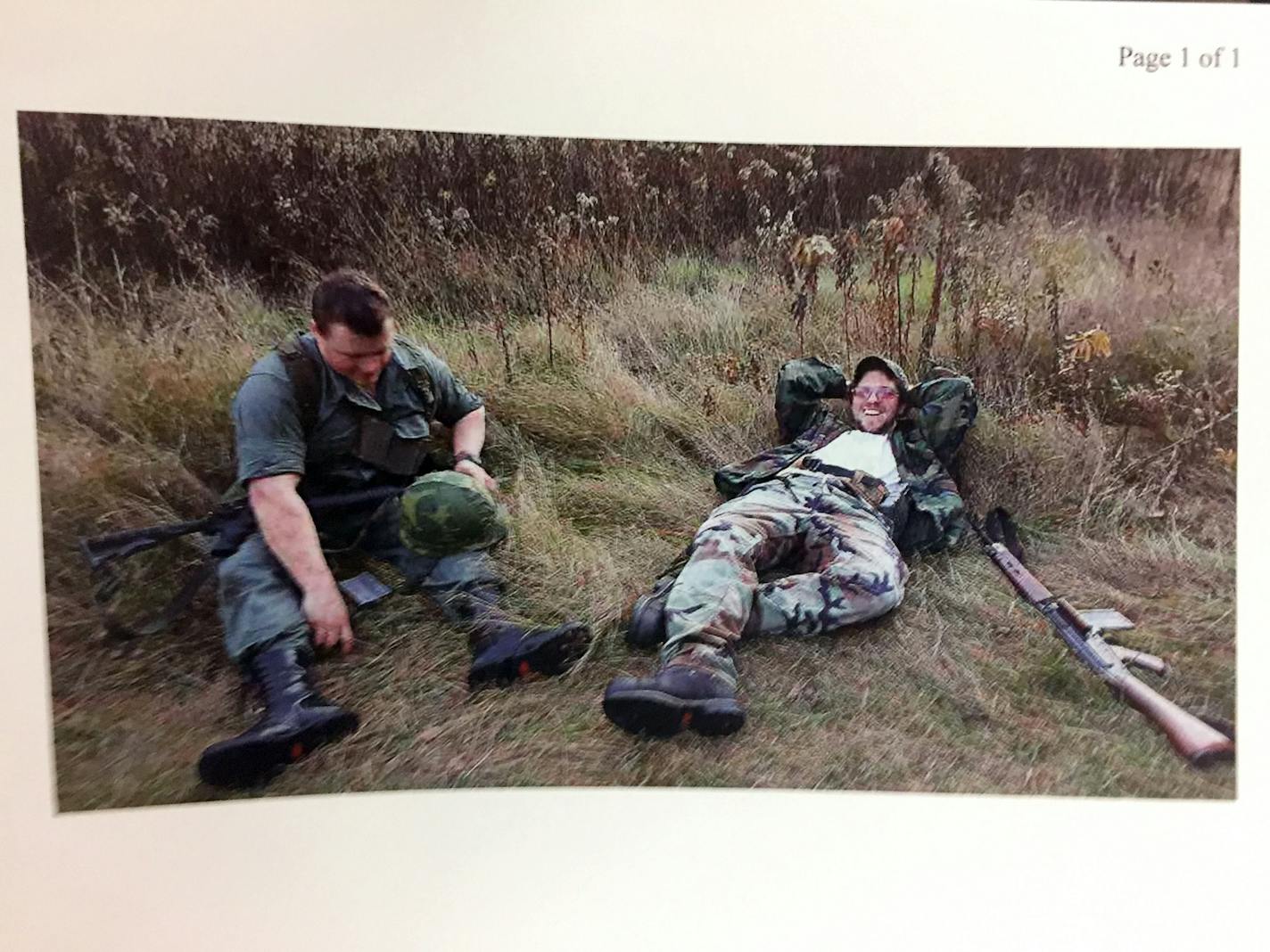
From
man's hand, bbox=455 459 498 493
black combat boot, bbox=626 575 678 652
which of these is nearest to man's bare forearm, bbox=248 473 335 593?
man's hand, bbox=455 459 498 493

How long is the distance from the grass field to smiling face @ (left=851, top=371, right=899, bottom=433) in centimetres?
6

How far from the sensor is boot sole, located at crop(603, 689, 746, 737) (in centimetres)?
111

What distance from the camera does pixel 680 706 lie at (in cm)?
111

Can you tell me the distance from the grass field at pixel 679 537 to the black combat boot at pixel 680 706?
0.02 metres

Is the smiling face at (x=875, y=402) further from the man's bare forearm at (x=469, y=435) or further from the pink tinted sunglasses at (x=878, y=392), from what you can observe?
the man's bare forearm at (x=469, y=435)

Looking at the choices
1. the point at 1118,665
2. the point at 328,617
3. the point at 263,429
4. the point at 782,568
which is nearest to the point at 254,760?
the point at 328,617

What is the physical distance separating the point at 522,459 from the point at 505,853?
1.79 feet

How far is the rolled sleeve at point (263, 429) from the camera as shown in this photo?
1.08 m

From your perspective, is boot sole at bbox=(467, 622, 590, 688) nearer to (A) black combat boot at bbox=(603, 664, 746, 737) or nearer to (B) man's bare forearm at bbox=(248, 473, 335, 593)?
(A) black combat boot at bbox=(603, 664, 746, 737)

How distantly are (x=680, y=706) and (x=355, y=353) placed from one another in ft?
2.19

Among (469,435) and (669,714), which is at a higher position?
(469,435)

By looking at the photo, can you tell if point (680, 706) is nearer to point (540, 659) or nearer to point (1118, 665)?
point (540, 659)

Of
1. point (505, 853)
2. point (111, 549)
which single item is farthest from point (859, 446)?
point (111, 549)

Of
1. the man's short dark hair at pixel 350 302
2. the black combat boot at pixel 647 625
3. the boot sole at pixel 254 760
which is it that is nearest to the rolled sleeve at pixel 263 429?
the man's short dark hair at pixel 350 302
